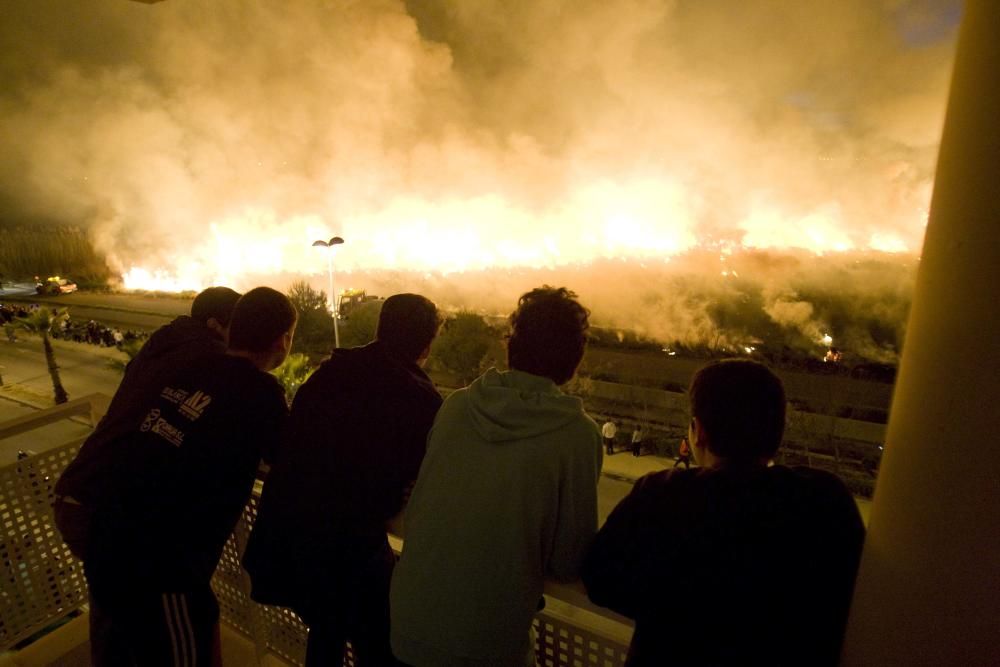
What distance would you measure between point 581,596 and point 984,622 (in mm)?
778

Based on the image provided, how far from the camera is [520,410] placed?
1346 millimetres

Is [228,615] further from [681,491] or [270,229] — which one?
[270,229]

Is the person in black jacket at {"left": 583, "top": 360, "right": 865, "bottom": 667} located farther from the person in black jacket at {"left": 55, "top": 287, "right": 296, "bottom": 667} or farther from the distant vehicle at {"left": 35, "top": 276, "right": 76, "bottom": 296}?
the distant vehicle at {"left": 35, "top": 276, "right": 76, "bottom": 296}

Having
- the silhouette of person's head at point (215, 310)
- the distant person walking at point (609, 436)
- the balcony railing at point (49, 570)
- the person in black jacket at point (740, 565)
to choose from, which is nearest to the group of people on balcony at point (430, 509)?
the person in black jacket at point (740, 565)

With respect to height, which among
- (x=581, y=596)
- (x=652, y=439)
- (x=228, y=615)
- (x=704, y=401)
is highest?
(x=704, y=401)

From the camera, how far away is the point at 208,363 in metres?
1.95

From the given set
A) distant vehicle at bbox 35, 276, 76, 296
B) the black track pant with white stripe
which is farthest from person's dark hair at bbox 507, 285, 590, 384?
distant vehicle at bbox 35, 276, 76, 296

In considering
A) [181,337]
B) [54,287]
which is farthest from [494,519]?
[54,287]

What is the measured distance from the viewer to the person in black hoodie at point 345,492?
5.31ft

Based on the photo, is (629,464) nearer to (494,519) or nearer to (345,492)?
(345,492)

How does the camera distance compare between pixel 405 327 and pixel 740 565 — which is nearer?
pixel 740 565

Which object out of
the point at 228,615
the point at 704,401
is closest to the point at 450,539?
the point at 704,401

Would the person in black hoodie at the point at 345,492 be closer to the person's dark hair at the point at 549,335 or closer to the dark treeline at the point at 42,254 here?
the person's dark hair at the point at 549,335

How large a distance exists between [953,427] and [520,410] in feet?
2.67
